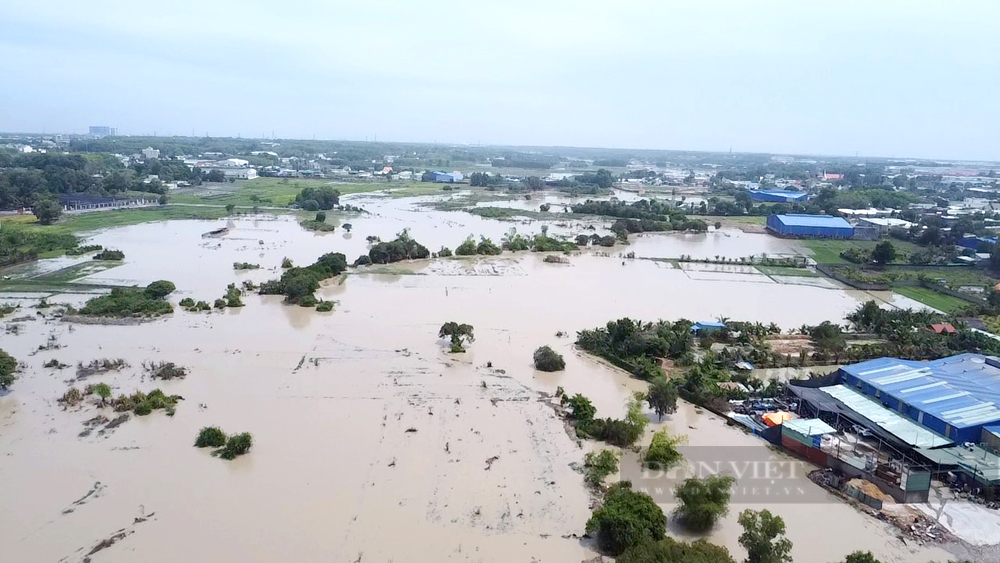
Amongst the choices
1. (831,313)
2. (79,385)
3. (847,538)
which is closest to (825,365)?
(831,313)

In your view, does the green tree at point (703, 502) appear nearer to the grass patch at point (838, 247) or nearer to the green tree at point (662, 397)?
the green tree at point (662, 397)

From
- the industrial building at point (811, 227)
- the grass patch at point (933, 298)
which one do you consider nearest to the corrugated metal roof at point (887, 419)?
the grass patch at point (933, 298)

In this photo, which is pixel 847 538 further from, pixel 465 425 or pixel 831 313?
pixel 831 313

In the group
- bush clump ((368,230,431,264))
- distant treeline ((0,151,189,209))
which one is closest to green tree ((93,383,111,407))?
bush clump ((368,230,431,264))

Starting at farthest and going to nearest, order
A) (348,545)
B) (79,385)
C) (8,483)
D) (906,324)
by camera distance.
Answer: (906,324), (79,385), (8,483), (348,545)

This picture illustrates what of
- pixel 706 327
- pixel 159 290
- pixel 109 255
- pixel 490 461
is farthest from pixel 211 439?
pixel 109 255

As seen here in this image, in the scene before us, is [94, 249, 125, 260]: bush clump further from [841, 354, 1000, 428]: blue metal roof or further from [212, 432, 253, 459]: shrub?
[841, 354, 1000, 428]: blue metal roof
